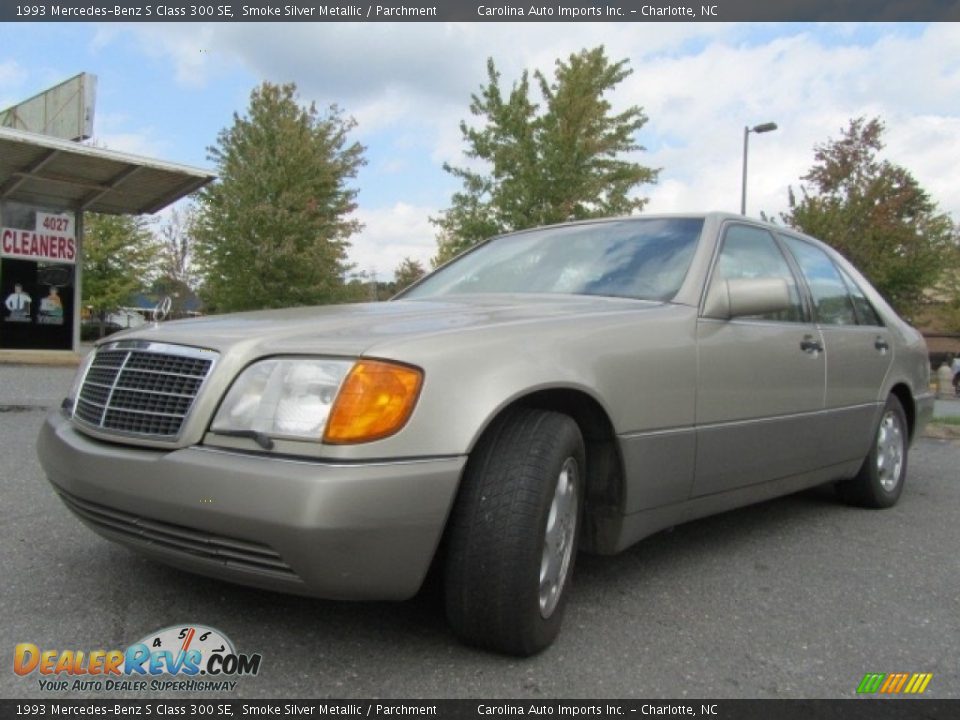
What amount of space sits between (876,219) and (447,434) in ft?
84.4

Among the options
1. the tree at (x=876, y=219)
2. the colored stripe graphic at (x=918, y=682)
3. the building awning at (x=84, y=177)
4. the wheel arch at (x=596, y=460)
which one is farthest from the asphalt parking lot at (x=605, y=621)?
the tree at (x=876, y=219)

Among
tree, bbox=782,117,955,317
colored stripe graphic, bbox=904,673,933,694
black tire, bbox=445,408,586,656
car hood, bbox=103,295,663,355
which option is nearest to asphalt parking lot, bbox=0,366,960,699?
colored stripe graphic, bbox=904,673,933,694

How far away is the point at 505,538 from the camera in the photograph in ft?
6.89

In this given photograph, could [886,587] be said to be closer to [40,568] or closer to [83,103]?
[40,568]

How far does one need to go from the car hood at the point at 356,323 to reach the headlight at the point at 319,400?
0.06 metres

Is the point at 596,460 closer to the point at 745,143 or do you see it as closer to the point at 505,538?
the point at 505,538

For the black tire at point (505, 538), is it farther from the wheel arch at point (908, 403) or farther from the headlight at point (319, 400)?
the wheel arch at point (908, 403)

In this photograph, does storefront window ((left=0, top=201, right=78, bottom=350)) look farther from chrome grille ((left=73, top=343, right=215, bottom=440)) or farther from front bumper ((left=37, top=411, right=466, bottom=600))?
front bumper ((left=37, top=411, right=466, bottom=600))

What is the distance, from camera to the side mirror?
3006mm

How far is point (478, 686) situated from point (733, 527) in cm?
227

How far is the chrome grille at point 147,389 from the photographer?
7.13 ft

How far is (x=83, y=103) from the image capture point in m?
16.3

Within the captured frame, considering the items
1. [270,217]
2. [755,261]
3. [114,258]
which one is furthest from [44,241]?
[114,258]

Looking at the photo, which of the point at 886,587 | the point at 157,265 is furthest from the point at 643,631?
the point at 157,265
